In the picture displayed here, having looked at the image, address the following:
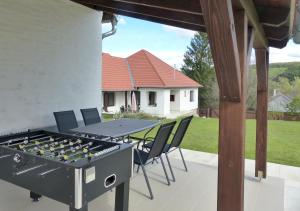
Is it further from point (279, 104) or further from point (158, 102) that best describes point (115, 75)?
point (279, 104)

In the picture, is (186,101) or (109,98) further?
(186,101)

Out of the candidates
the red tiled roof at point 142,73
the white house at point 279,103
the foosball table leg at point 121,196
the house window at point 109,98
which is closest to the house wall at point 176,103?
the red tiled roof at point 142,73

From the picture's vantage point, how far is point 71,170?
6.23 ft

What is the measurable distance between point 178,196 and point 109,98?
12579 mm

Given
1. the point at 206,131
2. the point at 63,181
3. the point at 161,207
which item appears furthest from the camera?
the point at 206,131

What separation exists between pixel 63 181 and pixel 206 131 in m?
8.25

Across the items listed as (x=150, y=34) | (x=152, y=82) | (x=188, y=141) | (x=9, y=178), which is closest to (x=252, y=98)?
(x=152, y=82)

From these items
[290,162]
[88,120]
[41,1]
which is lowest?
[290,162]

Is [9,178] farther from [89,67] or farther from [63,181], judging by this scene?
[89,67]

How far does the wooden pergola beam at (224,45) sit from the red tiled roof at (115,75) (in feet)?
39.9

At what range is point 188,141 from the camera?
7.68m

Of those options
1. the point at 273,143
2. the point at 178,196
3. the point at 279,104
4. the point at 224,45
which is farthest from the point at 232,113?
the point at 279,104

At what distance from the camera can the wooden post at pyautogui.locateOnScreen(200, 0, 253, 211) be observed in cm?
176

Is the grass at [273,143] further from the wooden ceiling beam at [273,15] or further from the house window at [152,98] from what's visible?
the house window at [152,98]
